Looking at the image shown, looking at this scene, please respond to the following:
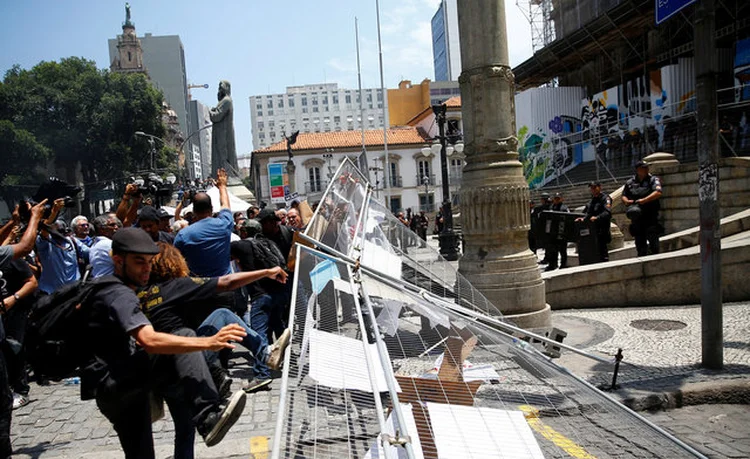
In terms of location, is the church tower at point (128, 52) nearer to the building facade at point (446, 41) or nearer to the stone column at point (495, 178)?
the building facade at point (446, 41)

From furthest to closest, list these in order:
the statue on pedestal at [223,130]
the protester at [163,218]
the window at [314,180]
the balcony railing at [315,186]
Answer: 1. the window at [314,180]
2. the balcony railing at [315,186]
3. the statue on pedestal at [223,130]
4. the protester at [163,218]

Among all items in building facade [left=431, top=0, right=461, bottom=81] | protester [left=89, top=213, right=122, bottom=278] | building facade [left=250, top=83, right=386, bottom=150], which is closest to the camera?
protester [left=89, top=213, right=122, bottom=278]

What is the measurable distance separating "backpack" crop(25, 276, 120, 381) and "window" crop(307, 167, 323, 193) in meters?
54.5

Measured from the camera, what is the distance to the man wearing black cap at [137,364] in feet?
8.04

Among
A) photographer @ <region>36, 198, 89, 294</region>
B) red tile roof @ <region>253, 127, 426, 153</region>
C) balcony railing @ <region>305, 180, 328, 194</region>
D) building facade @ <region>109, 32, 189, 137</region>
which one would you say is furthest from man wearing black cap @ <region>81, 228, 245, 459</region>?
building facade @ <region>109, 32, 189, 137</region>

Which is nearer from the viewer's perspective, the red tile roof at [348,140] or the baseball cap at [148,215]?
the baseball cap at [148,215]

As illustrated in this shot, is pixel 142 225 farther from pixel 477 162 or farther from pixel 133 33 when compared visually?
pixel 133 33

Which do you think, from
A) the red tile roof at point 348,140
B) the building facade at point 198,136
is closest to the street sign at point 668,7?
the red tile roof at point 348,140

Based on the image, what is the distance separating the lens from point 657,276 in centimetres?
770

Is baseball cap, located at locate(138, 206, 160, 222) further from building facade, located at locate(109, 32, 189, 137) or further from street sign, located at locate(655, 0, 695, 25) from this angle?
building facade, located at locate(109, 32, 189, 137)

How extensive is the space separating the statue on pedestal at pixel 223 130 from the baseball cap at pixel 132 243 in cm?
1892

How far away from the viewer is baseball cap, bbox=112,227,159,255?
2.63 meters

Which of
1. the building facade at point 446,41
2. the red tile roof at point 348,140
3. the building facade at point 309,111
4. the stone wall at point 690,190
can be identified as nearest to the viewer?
the stone wall at point 690,190

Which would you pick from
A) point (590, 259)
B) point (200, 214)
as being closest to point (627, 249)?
point (590, 259)
